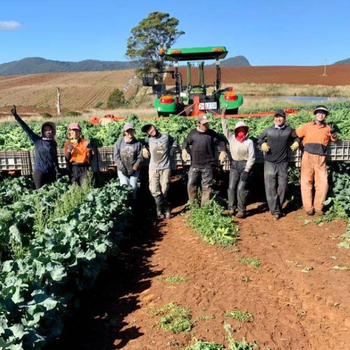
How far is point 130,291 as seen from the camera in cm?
452

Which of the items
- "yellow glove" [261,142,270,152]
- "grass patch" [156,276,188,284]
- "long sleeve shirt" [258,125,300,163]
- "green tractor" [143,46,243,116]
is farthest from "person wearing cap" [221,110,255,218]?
"green tractor" [143,46,243,116]

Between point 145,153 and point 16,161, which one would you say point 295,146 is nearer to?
point 145,153

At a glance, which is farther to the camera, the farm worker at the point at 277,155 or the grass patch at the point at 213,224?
the farm worker at the point at 277,155

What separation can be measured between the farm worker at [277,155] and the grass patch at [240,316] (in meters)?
3.14

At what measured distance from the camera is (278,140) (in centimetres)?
656

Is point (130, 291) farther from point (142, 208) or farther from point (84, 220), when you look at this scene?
point (142, 208)

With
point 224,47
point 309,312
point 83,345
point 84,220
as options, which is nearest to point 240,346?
point 309,312

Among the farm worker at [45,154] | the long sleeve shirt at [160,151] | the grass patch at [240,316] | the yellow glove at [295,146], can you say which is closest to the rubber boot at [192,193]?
the long sleeve shirt at [160,151]

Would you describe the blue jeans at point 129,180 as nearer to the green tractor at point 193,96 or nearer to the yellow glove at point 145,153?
the yellow glove at point 145,153

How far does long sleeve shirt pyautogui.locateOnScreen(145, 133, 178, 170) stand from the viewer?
6.70 metres

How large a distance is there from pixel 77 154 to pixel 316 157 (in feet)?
12.7

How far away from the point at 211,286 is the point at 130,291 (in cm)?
89

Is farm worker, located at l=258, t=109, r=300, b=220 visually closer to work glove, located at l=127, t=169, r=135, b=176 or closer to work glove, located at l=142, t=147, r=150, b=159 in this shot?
work glove, located at l=142, t=147, r=150, b=159

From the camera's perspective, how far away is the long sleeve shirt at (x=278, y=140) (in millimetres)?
6555
